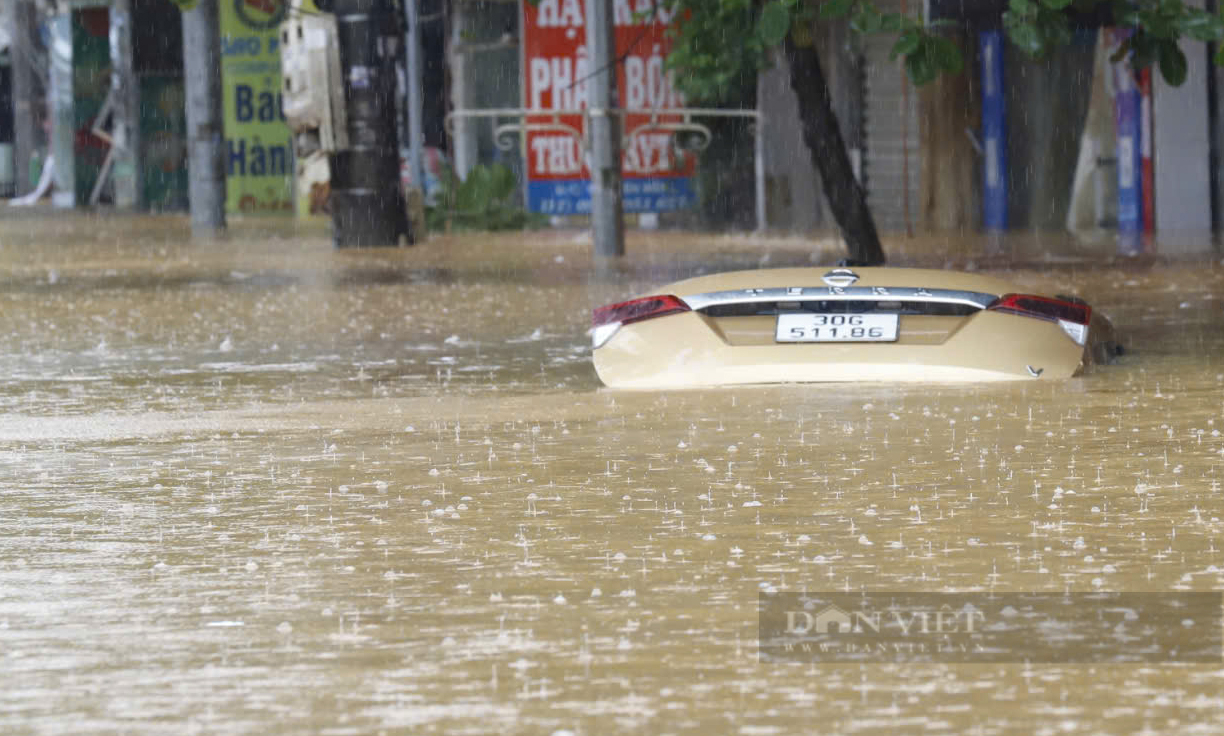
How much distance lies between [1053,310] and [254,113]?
31.3 meters

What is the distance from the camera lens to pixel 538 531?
7133 mm

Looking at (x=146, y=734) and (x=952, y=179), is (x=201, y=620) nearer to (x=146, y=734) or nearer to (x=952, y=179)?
(x=146, y=734)

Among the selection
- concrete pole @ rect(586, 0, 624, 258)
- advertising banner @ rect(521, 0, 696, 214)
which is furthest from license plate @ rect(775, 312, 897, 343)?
advertising banner @ rect(521, 0, 696, 214)

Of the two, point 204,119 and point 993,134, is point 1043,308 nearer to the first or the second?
point 993,134

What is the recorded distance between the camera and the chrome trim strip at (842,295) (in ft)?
35.0

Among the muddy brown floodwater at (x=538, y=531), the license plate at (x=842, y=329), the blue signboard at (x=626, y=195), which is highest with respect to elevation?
the license plate at (x=842, y=329)

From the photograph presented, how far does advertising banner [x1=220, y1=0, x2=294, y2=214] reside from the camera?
40.9m

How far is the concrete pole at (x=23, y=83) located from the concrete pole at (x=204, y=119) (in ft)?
84.8

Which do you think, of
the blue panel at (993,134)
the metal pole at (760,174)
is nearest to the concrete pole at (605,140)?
the metal pole at (760,174)

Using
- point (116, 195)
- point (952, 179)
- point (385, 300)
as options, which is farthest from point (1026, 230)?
point (116, 195)

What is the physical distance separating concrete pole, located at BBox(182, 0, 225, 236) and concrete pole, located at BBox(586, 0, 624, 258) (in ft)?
40.5

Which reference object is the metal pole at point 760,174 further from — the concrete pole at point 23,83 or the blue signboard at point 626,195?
the concrete pole at point 23,83

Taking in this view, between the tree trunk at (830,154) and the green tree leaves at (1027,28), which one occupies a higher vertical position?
the green tree leaves at (1027,28)

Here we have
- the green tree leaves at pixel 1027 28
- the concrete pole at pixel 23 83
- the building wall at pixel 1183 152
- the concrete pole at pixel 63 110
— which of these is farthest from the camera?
the concrete pole at pixel 23 83
